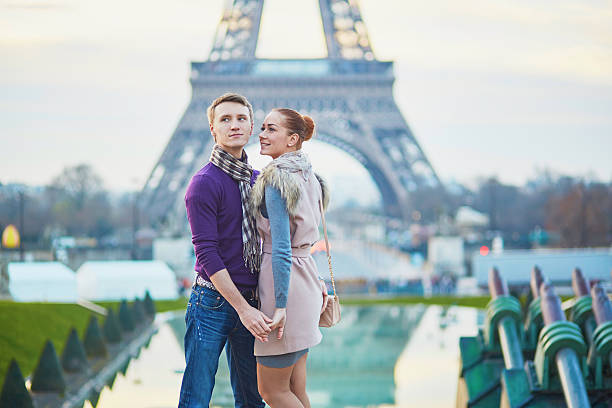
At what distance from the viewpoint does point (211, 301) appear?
329cm

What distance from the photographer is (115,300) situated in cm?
1867

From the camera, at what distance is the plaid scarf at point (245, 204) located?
331 cm

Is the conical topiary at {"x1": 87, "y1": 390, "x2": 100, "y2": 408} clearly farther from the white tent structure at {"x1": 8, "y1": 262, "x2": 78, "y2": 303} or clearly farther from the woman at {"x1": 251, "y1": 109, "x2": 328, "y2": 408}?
the white tent structure at {"x1": 8, "y1": 262, "x2": 78, "y2": 303}

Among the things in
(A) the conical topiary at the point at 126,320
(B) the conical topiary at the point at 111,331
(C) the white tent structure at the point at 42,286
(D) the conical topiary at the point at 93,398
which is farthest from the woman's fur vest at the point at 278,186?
(C) the white tent structure at the point at 42,286

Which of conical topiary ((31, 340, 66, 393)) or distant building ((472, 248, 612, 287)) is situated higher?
distant building ((472, 248, 612, 287))

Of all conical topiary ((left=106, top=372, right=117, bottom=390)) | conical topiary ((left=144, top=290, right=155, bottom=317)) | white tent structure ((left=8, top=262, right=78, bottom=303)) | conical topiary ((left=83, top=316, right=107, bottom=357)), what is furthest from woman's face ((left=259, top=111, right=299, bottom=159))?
white tent structure ((left=8, top=262, right=78, bottom=303))

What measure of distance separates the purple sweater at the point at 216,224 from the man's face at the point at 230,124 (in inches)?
4.6

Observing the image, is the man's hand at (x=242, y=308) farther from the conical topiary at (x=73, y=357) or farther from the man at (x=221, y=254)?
the conical topiary at (x=73, y=357)

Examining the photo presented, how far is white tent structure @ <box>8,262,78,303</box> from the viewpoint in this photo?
696 inches

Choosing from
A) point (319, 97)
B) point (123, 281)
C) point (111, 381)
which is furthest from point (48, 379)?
point (319, 97)

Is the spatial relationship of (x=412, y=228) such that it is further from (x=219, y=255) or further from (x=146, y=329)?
(x=219, y=255)

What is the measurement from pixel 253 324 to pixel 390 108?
33965 mm

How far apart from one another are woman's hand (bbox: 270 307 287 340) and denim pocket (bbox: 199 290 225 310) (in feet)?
0.76

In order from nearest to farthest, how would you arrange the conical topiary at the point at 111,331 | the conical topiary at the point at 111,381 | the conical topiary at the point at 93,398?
the conical topiary at the point at 93,398
the conical topiary at the point at 111,381
the conical topiary at the point at 111,331
